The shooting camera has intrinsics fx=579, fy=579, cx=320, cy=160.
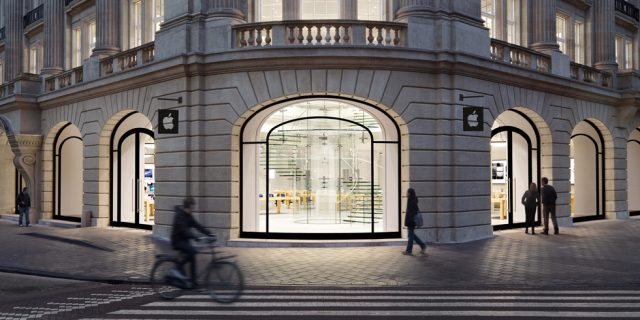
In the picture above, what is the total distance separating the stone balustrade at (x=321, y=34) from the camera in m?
15.2

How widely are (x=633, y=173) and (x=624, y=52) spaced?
230 inches

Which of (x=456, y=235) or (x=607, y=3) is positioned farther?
(x=607, y=3)

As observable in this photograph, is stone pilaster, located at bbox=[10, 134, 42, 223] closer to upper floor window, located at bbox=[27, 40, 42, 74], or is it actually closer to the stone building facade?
the stone building facade

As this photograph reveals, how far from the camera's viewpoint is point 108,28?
20922 millimetres

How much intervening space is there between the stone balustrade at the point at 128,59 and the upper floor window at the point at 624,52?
21026 mm

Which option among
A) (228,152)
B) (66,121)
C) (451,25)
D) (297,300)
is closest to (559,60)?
(451,25)

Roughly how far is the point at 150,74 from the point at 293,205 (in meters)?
5.81

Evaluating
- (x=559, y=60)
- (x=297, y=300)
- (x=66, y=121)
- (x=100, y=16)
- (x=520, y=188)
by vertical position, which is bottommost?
(x=297, y=300)

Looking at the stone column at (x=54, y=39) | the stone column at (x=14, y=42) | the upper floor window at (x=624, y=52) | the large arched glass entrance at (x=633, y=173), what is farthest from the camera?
the stone column at (x=14, y=42)

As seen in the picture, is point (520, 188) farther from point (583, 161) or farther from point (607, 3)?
point (607, 3)

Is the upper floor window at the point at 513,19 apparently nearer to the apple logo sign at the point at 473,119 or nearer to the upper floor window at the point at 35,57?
the apple logo sign at the point at 473,119

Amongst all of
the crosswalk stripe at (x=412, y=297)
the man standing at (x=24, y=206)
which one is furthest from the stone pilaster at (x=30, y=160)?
the crosswalk stripe at (x=412, y=297)

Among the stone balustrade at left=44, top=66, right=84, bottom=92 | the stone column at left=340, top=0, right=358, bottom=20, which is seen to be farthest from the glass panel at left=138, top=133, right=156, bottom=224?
the stone column at left=340, top=0, right=358, bottom=20

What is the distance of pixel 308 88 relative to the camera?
15289 mm
